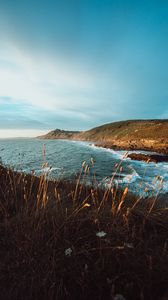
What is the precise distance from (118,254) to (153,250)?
564 millimetres

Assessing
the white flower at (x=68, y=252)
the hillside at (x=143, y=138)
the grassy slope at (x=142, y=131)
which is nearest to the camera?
the white flower at (x=68, y=252)

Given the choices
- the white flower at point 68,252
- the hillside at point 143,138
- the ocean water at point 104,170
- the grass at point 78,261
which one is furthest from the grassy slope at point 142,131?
the white flower at point 68,252

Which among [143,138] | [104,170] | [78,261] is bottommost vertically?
[104,170]

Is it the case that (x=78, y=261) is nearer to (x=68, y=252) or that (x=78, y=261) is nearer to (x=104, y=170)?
(x=68, y=252)

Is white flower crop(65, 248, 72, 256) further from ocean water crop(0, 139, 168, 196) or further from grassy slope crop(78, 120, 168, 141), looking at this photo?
grassy slope crop(78, 120, 168, 141)

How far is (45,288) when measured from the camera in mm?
1752

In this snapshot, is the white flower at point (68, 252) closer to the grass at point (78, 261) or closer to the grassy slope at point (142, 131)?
the grass at point (78, 261)

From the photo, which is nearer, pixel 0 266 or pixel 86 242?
pixel 0 266

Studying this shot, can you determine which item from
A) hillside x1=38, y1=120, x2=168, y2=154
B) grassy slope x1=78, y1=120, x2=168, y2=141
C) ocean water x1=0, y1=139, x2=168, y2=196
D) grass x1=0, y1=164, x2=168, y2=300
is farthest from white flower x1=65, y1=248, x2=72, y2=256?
grassy slope x1=78, y1=120, x2=168, y2=141

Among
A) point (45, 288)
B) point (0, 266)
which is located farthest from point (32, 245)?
point (45, 288)

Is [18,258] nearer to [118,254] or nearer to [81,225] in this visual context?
[81,225]

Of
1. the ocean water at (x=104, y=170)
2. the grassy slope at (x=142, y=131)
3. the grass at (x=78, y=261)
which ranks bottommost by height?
the ocean water at (x=104, y=170)

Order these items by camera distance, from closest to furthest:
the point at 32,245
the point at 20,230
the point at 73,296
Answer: the point at 73,296 → the point at 32,245 → the point at 20,230

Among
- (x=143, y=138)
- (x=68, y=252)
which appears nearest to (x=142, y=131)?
(x=143, y=138)
